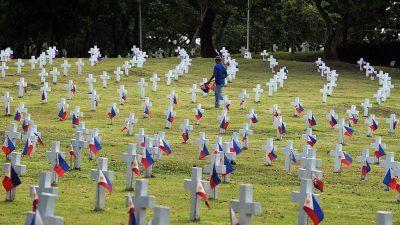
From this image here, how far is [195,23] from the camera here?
8075cm

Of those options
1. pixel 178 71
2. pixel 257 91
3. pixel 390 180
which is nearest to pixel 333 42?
pixel 178 71

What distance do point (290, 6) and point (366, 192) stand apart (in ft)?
186

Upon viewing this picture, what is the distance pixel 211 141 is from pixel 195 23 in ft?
179

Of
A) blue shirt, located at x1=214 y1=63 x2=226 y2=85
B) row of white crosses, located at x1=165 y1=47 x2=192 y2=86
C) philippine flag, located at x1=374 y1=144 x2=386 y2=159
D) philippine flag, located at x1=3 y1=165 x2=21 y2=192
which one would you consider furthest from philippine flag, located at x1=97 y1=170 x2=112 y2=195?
row of white crosses, located at x1=165 y1=47 x2=192 y2=86

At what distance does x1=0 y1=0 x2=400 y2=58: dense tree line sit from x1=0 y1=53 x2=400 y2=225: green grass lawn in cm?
1124

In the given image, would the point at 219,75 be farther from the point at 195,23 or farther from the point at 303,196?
the point at 195,23

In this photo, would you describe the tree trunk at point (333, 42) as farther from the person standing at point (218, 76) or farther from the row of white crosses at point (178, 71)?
the person standing at point (218, 76)

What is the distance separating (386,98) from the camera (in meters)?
42.1

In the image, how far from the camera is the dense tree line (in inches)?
2554

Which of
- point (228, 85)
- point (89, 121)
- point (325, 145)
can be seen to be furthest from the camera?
point (228, 85)

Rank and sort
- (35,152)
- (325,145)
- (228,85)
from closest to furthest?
(35,152)
(325,145)
(228,85)

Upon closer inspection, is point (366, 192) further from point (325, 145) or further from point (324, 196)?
point (325, 145)

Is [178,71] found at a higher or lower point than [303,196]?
lower

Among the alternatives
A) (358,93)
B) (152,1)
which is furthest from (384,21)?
(358,93)
